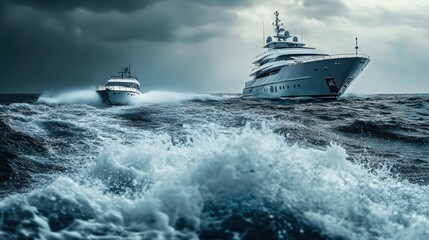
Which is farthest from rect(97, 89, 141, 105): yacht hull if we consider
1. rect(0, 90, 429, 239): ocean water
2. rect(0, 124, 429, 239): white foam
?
rect(0, 124, 429, 239): white foam

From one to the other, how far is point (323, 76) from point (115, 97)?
Answer: 23.5m

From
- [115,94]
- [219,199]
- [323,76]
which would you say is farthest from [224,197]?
[323,76]

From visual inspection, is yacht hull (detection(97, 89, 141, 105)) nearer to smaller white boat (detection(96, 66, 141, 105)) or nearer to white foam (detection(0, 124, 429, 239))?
smaller white boat (detection(96, 66, 141, 105))

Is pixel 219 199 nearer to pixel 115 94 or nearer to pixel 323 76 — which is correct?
pixel 115 94

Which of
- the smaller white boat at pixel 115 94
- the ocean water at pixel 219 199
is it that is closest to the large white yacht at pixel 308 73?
the smaller white boat at pixel 115 94

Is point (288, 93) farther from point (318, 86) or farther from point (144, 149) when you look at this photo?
point (144, 149)

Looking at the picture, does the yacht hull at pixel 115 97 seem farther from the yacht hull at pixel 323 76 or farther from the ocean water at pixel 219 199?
the ocean water at pixel 219 199

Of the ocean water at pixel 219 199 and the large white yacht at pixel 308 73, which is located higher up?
the large white yacht at pixel 308 73

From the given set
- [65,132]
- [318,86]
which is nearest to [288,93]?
[318,86]

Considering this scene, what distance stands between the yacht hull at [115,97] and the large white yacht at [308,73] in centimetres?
1998

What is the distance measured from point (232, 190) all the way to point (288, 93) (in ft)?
137

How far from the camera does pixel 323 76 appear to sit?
4012cm

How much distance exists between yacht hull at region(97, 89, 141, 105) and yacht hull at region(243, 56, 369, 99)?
19920mm

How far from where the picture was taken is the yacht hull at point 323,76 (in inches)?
1548
